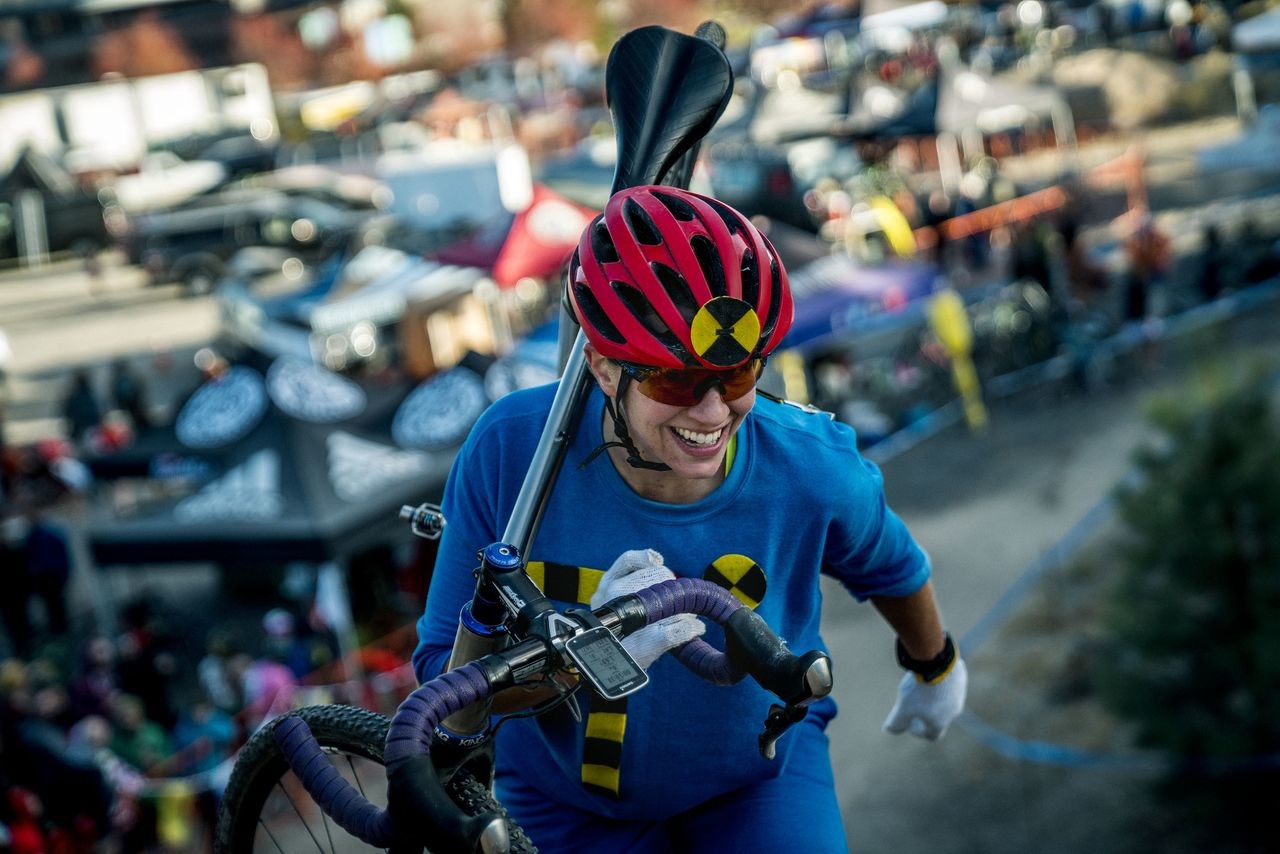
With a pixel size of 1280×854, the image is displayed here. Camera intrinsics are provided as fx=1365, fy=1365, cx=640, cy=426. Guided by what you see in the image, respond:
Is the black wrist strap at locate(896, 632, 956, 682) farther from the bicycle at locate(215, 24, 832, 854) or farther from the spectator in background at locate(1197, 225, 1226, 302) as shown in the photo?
the spectator in background at locate(1197, 225, 1226, 302)

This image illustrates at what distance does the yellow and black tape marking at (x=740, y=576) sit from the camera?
2.83 m

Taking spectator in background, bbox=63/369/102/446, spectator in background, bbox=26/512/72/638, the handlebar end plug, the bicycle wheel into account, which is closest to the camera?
the handlebar end plug

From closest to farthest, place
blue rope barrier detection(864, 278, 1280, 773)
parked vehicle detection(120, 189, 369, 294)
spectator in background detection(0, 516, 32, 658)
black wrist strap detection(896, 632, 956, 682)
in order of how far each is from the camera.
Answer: black wrist strap detection(896, 632, 956, 682) < blue rope barrier detection(864, 278, 1280, 773) < spectator in background detection(0, 516, 32, 658) < parked vehicle detection(120, 189, 369, 294)

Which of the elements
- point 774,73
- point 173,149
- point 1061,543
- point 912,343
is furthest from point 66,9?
point 1061,543

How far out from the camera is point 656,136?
3.09 metres

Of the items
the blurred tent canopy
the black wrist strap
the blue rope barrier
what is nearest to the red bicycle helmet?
the black wrist strap

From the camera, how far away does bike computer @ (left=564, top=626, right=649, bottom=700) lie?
218 cm

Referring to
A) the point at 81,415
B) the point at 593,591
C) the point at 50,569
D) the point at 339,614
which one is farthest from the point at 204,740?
the point at 81,415

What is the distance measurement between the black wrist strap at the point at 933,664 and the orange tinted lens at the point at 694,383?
936mm

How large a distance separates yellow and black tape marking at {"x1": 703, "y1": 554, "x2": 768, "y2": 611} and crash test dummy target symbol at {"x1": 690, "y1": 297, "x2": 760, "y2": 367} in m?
0.45

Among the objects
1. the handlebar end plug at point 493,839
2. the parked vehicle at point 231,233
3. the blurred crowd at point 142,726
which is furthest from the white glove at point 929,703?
the parked vehicle at point 231,233

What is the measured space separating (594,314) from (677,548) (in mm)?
Result: 518

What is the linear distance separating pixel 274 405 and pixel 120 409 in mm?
10504

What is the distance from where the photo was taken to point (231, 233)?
3195 centimetres
